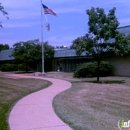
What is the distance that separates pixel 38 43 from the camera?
46.7m

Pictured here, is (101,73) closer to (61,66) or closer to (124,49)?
(124,49)

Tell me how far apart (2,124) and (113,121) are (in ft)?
10.3

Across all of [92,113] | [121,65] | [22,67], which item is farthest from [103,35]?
A: [22,67]

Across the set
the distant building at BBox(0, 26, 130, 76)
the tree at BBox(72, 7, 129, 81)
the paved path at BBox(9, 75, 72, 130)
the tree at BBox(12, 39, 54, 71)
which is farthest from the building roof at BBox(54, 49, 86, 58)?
Answer: the paved path at BBox(9, 75, 72, 130)

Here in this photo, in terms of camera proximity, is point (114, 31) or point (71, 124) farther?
point (114, 31)

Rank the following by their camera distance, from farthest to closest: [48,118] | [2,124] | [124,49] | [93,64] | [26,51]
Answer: [26,51] < [93,64] < [124,49] < [48,118] < [2,124]

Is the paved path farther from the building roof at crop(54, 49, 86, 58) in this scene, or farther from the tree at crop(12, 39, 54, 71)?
the tree at crop(12, 39, 54, 71)

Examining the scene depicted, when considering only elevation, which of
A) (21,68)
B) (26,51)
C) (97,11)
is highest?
(97,11)

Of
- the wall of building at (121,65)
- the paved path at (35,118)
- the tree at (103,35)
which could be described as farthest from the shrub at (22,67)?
the paved path at (35,118)

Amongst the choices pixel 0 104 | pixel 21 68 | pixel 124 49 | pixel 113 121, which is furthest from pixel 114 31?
pixel 21 68

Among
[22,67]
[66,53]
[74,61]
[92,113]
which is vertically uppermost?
[66,53]

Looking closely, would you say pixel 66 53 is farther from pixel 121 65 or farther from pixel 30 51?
pixel 121 65

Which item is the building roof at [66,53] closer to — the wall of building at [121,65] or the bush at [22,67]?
the bush at [22,67]

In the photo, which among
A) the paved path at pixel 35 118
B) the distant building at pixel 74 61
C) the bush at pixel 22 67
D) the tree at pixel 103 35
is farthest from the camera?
the bush at pixel 22 67
